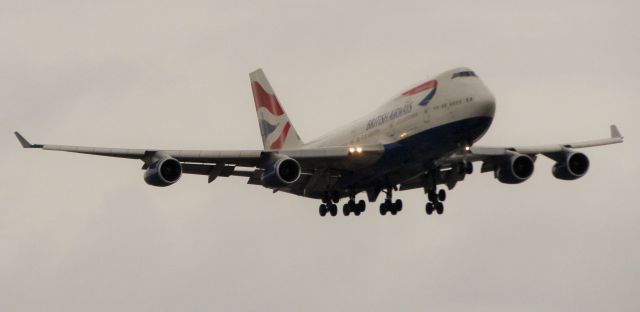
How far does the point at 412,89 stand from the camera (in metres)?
74.2

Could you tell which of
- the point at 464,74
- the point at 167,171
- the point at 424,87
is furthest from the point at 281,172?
the point at 464,74

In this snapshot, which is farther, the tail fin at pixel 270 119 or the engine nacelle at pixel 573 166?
the tail fin at pixel 270 119

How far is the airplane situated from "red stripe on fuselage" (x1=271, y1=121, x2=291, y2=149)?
5.07m

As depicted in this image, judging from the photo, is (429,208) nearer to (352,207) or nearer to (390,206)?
(390,206)

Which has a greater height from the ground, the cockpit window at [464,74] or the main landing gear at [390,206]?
the cockpit window at [464,74]

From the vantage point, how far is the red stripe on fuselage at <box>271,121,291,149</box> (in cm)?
8806

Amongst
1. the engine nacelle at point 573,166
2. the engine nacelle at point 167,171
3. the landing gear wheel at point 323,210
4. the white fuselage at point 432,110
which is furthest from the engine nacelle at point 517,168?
the engine nacelle at point 167,171

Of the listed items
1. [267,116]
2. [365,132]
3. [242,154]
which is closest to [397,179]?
[365,132]

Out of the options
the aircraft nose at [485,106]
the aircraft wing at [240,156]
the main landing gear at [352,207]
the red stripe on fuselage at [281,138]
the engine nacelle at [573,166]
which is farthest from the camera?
the red stripe on fuselage at [281,138]

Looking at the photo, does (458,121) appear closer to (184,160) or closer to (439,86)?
(439,86)

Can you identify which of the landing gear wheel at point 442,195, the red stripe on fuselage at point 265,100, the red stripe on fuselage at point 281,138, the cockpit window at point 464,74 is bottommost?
the landing gear wheel at point 442,195

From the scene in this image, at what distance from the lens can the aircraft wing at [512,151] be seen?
75.9 m

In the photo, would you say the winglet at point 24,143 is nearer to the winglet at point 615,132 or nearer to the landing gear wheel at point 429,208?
the landing gear wheel at point 429,208

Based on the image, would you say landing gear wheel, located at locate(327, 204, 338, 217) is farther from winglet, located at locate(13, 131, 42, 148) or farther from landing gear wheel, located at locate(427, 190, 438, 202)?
winglet, located at locate(13, 131, 42, 148)
